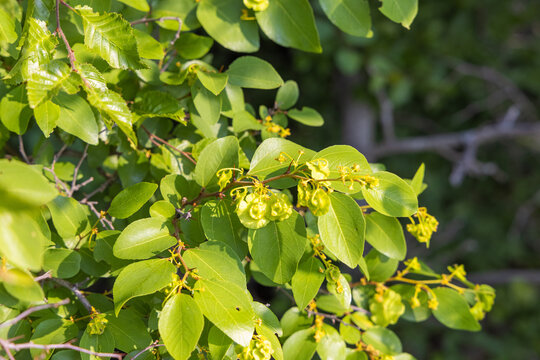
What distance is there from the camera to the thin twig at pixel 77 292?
0.53 m

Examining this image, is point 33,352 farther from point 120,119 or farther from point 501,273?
point 501,273

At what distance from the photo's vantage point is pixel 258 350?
0.47 meters

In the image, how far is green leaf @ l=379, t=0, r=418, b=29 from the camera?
2.04 ft

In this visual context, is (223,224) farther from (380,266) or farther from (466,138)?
(466,138)

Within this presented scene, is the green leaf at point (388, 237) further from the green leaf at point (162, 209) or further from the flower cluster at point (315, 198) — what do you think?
the green leaf at point (162, 209)

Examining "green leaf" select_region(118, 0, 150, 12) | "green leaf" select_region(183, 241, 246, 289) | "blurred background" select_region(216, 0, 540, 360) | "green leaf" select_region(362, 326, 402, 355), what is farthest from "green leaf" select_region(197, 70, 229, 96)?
"blurred background" select_region(216, 0, 540, 360)

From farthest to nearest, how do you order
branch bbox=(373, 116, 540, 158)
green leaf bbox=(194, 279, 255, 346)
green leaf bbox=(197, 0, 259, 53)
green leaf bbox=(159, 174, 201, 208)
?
branch bbox=(373, 116, 540, 158), green leaf bbox=(197, 0, 259, 53), green leaf bbox=(159, 174, 201, 208), green leaf bbox=(194, 279, 255, 346)

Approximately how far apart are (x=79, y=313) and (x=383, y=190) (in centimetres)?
42

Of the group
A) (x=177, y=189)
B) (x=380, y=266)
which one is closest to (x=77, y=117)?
(x=177, y=189)

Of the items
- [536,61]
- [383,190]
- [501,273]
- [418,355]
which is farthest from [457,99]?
[383,190]

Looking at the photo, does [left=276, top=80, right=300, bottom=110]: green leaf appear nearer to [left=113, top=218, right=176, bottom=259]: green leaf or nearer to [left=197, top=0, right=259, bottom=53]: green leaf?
[left=197, top=0, right=259, bottom=53]: green leaf

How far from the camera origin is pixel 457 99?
2422mm

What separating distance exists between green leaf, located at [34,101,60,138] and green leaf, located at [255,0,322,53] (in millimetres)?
309

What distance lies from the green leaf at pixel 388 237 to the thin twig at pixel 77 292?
1.21ft
